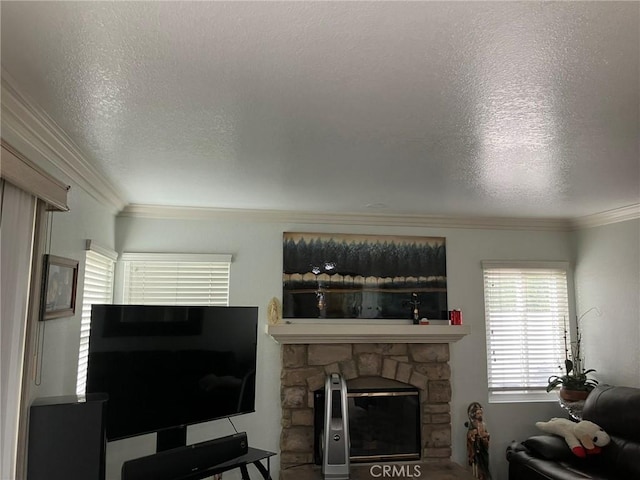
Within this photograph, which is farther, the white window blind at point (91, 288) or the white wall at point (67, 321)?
the white window blind at point (91, 288)

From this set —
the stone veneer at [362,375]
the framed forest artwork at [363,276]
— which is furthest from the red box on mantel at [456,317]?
the stone veneer at [362,375]

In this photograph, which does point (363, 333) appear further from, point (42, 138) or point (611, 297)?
point (42, 138)

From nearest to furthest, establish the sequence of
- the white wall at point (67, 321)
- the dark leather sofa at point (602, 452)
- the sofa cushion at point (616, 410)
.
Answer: the white wall at point (67, 321)
the dark leather sofa at point (602, 452)
the sofa cushion at point (616, 410)

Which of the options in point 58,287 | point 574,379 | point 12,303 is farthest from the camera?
point 574,379

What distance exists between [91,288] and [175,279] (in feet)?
2.74

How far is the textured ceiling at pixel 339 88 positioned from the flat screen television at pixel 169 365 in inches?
39.8

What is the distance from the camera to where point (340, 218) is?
15.4 ft

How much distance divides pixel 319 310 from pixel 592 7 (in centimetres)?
353

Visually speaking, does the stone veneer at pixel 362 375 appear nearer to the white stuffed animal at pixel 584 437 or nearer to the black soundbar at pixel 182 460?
the black soundbar at pixel 182 460

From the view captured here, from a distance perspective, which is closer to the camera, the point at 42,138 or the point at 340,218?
the point at 42,138

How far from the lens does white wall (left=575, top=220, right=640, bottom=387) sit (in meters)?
4.32

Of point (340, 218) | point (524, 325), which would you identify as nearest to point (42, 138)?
point (340, 218)

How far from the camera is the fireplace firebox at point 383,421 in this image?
4.48 metres

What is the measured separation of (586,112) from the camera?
2.19m
